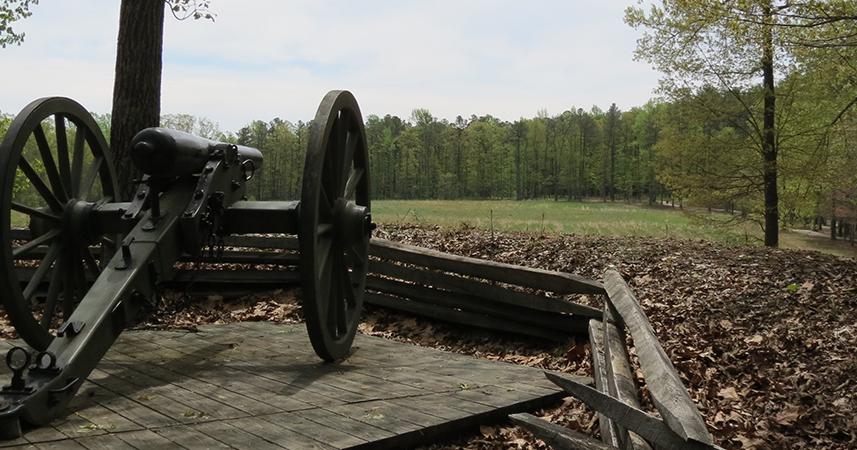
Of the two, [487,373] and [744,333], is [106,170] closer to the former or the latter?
[487,373]

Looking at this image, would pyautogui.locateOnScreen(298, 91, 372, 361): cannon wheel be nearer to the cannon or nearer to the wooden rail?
the cannon

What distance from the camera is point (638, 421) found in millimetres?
2418

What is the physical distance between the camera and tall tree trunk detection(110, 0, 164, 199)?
7422 mm

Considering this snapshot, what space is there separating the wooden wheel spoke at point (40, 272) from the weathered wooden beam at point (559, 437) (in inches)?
129

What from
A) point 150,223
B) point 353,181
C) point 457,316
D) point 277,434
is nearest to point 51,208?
point 150,223

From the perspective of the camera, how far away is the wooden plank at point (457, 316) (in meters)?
6.50

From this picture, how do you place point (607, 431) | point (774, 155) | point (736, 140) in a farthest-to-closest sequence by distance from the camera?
point (736, 140) → point (774, 155) → point (607, 431)

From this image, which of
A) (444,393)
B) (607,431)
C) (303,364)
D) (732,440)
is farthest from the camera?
(303,364)

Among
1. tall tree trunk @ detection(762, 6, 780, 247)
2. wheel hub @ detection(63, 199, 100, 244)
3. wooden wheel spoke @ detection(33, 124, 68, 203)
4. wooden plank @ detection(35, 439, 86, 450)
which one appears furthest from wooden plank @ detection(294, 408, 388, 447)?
tall tree trunk @ detection(762, 6, 780, 247)

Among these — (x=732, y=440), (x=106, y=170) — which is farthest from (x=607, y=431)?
(x=106, y=170)

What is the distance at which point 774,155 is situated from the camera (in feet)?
55.1

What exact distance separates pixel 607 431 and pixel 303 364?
233 centimetres

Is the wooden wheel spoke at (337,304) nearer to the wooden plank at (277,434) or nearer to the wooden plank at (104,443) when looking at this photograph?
the wooden plank at (277,434)

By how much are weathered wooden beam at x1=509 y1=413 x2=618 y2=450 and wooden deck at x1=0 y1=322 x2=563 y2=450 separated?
1.59 ft
